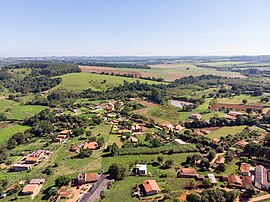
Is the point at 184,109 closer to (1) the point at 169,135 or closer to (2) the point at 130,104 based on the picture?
(2) the point at 130,104

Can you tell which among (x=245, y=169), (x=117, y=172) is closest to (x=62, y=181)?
(x=117, y=172)

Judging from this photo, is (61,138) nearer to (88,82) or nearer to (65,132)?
(65,132)

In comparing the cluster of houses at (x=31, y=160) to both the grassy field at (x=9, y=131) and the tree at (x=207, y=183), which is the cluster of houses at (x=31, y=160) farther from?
the tree at (x=207, y=183)

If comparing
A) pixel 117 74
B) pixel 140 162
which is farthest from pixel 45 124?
pixel 117 74

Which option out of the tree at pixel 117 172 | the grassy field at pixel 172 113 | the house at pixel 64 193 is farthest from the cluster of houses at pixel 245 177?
the grassy field at pixel 172 113

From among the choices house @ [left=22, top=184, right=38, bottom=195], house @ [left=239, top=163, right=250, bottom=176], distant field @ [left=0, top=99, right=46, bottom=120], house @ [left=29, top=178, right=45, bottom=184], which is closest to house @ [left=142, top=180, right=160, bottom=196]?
house @ [left=239, top=163, right=250, bottom=176]

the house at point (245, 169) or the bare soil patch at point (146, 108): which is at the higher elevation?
the bare soil patch at point (146, 108)
